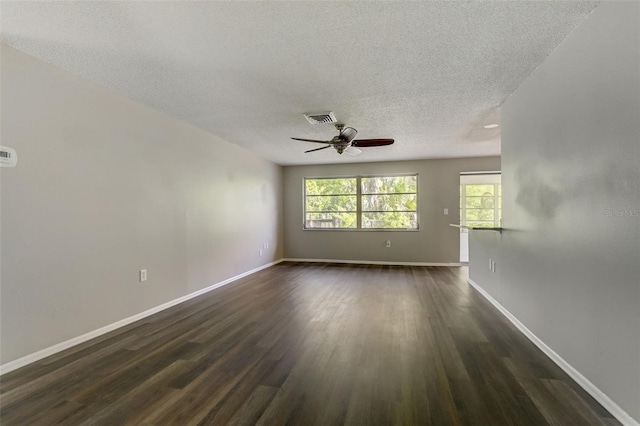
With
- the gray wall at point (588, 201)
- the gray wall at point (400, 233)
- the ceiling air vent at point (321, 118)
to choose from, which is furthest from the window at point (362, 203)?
the gray wall at point (588, 201)

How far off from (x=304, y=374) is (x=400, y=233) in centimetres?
505

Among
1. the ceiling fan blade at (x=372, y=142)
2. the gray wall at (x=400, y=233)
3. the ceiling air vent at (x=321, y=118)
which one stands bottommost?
the gray wall at (x=400, y=233)

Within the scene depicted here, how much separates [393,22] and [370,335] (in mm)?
2485

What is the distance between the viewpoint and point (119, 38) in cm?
203

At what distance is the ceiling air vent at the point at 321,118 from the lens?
3447 mm

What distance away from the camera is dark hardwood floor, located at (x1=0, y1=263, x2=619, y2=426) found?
5.29ft

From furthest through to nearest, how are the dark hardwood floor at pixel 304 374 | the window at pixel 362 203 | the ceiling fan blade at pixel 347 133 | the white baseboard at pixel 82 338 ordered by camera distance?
the window at pixel 362 203 → the ceiling fan blade at pixel 347 133 → the white baseboard at pixel 82 338 → the dark hardwood floor at pixel 304 374

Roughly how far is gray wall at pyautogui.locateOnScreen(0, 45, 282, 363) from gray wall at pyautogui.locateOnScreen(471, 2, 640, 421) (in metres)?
3.87

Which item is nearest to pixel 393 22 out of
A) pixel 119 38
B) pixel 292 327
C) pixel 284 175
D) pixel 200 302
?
pixel 119 38

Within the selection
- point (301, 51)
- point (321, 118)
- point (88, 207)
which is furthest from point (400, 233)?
point (88, 207)

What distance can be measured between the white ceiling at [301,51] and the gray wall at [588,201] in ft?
0.94

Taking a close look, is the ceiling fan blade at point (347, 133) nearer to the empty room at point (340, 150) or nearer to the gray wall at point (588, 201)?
the empty room at point (340, 150)

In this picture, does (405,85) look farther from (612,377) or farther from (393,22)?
(612,377)

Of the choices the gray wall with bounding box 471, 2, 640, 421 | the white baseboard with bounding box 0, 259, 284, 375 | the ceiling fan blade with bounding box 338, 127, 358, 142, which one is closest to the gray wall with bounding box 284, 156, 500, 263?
the ceiling fan blade with bounding box 338, 127, 358, 142
